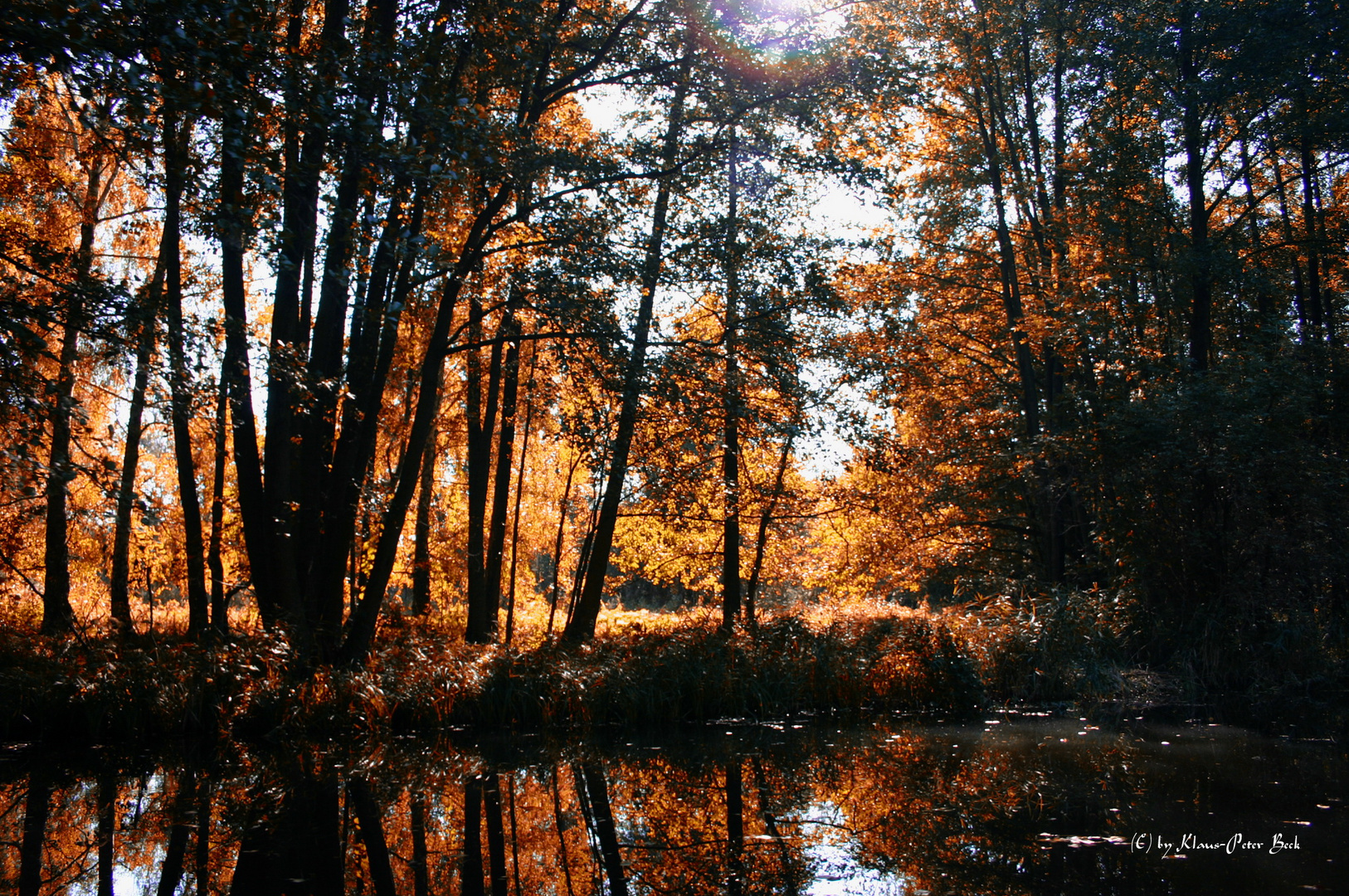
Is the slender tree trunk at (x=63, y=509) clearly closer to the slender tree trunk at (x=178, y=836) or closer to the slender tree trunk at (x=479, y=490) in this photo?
the slender tree trunk at (x=178, y=836)

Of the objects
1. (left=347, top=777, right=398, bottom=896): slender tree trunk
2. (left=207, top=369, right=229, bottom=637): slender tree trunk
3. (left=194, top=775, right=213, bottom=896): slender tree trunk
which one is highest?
(left=207, top=369, right=229, bottom=637): slender tree trunk

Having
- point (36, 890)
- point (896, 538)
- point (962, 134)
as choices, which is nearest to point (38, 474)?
point (36, 890)

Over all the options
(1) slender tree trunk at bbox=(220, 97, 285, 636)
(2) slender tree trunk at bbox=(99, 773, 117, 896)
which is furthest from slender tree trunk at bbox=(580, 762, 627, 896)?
(1) slender tree trunk at bbox=(220, 97, 285, 636)

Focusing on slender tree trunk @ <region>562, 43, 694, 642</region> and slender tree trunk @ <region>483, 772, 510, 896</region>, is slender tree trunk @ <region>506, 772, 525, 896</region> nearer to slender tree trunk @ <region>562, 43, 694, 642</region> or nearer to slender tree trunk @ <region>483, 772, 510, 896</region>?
slender tree trunk @ <region>483, 772, 510, 896</region>

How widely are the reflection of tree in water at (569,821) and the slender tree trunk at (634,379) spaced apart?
407cm

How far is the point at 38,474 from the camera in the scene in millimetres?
5004

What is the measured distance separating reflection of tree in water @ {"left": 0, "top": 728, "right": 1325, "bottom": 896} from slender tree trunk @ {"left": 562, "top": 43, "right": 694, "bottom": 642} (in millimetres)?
4073

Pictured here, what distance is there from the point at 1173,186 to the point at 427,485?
14.4 meters

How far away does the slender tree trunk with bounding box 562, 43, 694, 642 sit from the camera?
9.34 metres

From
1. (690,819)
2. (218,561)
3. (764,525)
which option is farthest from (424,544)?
(690,819)

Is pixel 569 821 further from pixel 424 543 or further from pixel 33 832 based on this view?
pixel 424 543

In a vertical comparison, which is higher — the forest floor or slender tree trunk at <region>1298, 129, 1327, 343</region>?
slender tree trunk at <region>1298, 129, 1327, 343</region>

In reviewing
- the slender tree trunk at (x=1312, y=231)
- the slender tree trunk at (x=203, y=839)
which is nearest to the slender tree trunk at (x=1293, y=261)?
the slender tree trunk at (x=1312, y=231)

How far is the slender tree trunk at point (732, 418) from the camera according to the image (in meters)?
9.76
